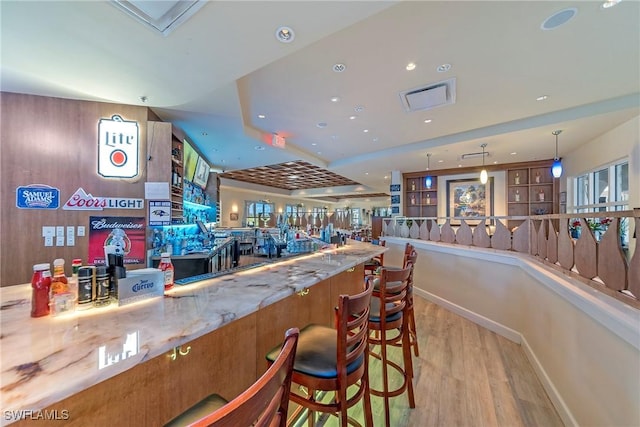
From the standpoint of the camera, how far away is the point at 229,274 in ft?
5.79

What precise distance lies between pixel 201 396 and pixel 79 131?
349cm

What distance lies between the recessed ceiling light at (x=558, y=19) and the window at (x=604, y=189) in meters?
3.55

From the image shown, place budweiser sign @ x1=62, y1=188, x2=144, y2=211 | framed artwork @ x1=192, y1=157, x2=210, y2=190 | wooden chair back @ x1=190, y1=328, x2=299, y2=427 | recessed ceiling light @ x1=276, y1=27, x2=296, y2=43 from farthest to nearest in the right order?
framed artwork @ x1=192, y1=157, x2=210, y2=190 < budweiser sign @ x1=62, y1=188, x2=144, y2=211 < recessed ceiling light @ x1=276, y1=27, x2=296, y2=43 < wooden chair back @ x1=190, y1=328, x2=299, y2=427

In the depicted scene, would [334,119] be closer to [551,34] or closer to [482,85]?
[482,85]

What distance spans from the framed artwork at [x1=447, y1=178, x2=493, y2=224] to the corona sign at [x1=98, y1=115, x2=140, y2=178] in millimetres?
7880

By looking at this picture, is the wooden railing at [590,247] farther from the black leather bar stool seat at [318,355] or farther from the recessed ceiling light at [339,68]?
the recessed ceiling light at [339,68]

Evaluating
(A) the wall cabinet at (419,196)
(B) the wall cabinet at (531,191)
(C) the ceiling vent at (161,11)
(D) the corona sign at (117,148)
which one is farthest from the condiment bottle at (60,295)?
(B) the wall cabinet at (531,191)

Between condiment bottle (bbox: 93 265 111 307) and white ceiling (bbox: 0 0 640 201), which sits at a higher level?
white ceiling (bbox: 0 0 640 201)

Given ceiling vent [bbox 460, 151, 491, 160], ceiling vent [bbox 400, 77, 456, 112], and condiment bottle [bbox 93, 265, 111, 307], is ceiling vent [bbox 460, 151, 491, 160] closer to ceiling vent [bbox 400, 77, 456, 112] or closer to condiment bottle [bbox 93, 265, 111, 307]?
ceiling vent [bbox 400, 77, 456, 112]

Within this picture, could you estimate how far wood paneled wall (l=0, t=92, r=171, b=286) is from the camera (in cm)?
276

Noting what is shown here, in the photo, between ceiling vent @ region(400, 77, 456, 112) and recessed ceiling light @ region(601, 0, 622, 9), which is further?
ceiling vent @ region(400, 77, 456, 112)

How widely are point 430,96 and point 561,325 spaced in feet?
9.40

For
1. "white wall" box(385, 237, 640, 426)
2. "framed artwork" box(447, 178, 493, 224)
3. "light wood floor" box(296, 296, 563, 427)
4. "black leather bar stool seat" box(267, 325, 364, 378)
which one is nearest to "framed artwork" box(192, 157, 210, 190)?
"black leather bar stool seat" box(267, 325, 364, 378)

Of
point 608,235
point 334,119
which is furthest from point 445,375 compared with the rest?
point 334,119
